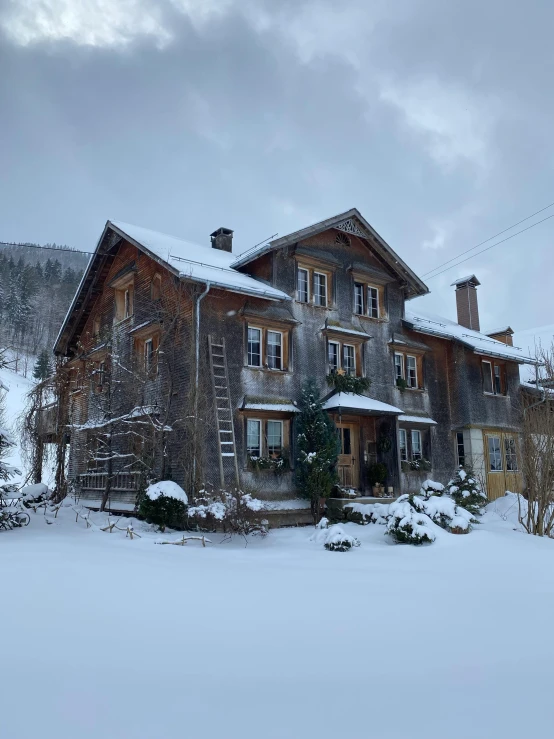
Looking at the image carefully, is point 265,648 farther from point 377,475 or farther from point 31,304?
point 31,304

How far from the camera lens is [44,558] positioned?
31.0 feet

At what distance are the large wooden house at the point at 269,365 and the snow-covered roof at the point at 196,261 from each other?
89 mm

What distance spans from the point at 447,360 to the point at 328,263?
737 centimetres

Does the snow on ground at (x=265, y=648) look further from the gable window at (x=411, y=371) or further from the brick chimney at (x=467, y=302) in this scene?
the brick chimney at (x=467, y=302)

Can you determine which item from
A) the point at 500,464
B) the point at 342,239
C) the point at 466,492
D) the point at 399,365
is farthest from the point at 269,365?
the point at 500,464

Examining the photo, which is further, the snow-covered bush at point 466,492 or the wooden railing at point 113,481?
the snow-covered bush at point 466,492

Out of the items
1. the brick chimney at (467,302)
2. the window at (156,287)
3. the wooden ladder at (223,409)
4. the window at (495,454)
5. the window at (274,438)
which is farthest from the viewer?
the brick chimney at (467,302)

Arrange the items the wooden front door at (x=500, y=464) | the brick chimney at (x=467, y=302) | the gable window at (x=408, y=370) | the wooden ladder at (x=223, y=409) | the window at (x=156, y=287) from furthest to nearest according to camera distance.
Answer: the brick chimney at (x=467, y=302)
the wooden front door at (x=500, y=464)
the gable window at (x=408, y=370)
the window at (x=156, y=287)
the wooden ladder at (x=223, y=409)

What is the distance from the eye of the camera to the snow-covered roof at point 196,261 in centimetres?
1762

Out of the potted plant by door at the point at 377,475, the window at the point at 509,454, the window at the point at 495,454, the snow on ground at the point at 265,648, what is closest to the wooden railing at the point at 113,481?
the snow on ground at the point at 265,648

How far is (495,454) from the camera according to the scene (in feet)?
82.9

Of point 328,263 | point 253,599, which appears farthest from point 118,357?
point 253,599

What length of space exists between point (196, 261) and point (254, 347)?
3.39 meters

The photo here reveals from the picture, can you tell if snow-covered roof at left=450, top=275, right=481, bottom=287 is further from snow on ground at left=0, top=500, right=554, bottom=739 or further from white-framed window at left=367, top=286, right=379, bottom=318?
snow on ground at left=0, top=500, right=554, bottom=739
